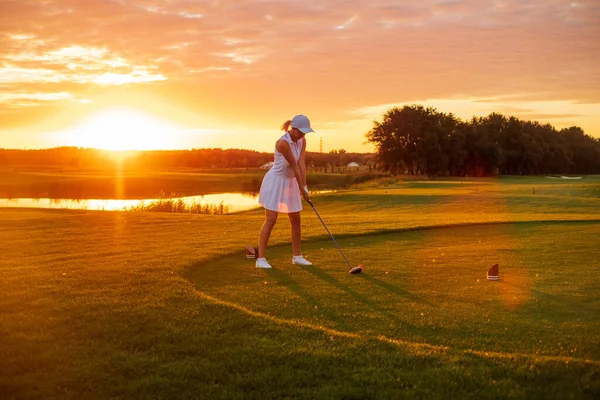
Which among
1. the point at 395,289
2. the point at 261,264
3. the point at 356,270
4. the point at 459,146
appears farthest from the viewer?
the point at 459,146

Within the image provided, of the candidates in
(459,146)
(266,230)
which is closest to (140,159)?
(459,146)

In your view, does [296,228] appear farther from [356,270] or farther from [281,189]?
[356,270]

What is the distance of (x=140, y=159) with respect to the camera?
15038 centimetres

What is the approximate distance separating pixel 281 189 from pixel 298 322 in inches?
167

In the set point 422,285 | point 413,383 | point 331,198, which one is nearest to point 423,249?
point 422,285

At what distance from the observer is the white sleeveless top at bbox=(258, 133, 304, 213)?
10.6 m

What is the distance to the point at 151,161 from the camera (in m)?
149

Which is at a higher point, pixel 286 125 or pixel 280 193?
pixel 286 125

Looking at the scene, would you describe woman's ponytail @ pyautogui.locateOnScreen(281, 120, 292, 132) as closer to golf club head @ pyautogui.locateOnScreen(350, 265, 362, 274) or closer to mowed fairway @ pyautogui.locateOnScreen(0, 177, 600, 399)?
A: mowed fairway @ pyautogui.locateOnScreen(0, 177, 600, 399)

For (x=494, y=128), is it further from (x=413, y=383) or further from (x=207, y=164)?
(x=413, y=383)

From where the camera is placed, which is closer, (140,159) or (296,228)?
(296,228)

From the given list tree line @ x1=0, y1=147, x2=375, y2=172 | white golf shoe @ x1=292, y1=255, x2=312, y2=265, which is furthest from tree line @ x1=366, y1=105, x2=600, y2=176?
white golf shoe @ x1=292, y1=255, x2=312, y2=265

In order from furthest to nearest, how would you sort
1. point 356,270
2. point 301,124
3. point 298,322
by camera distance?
point 301,124 < point 356,270 < point 298,322

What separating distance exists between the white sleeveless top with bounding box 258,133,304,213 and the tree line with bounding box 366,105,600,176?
74.6 meters
